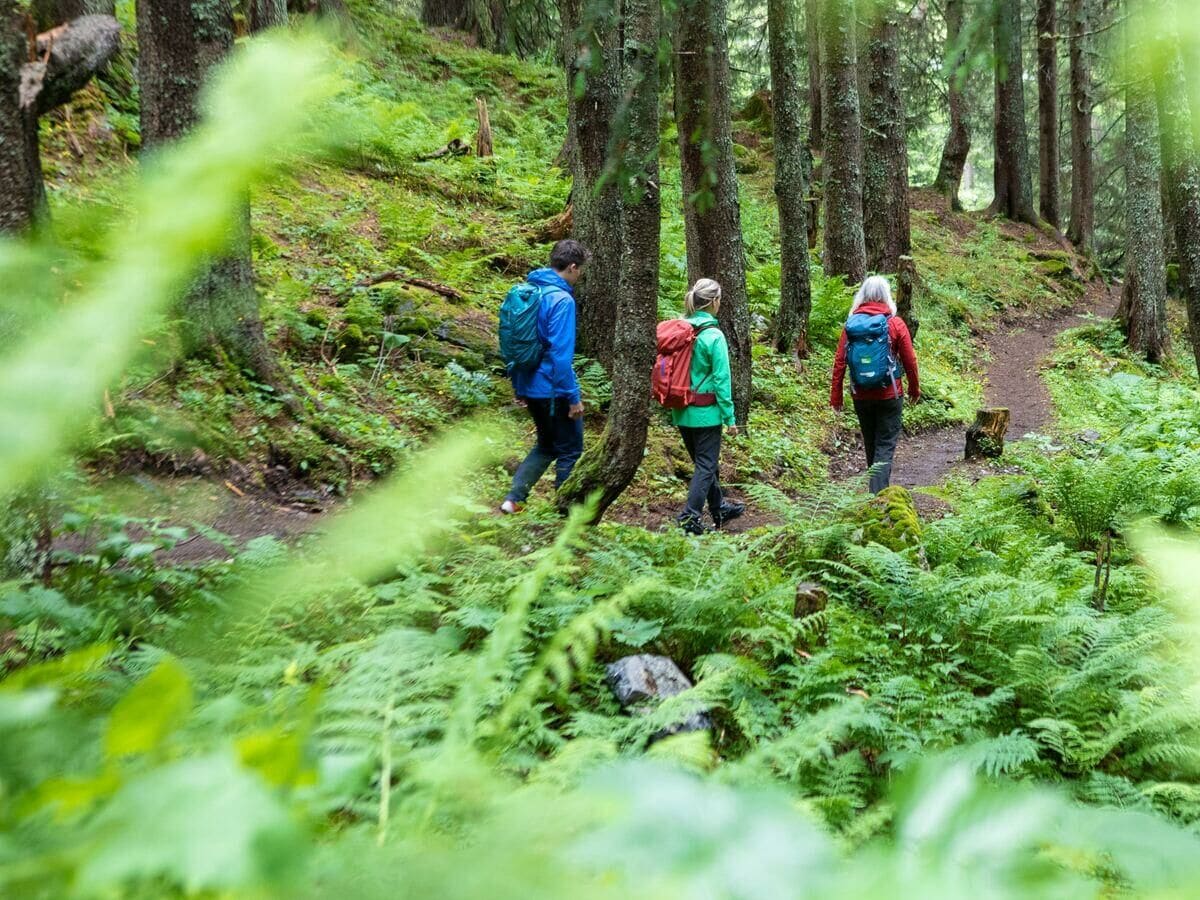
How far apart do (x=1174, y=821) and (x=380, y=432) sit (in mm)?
6121

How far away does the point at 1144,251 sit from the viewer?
15062mm

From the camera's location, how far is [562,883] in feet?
1.57

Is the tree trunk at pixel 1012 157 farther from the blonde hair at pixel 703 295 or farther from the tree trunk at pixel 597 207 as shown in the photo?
the blonde hair at pixel 703 295

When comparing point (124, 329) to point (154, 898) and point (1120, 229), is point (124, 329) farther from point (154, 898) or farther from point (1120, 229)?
point (1120, 229)

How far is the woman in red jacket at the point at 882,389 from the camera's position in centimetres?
750

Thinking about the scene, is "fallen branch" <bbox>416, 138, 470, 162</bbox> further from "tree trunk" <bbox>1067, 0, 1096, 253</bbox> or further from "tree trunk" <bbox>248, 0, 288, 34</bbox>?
"tree trunk" <bbox>1067, 0, 1096, 253</bbox>

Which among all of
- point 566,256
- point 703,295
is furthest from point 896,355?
point 566,256

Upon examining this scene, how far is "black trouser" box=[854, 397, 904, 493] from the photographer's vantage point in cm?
766

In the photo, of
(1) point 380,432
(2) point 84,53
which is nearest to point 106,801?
(1) point 380,432

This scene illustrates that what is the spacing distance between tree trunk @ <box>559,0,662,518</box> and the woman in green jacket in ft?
3.62

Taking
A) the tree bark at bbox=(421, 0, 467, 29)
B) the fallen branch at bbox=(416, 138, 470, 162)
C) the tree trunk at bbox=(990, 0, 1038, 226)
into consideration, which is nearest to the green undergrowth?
the fallen branch at bbox=(416, 138, 470, 162)

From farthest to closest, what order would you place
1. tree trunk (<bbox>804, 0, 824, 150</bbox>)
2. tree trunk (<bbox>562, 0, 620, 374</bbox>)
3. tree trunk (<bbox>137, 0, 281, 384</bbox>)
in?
tree trunk (<bbox>804, 0, 824, 150</bbox>) < tree trunk (<bbox>562, 0, 620, 374</bbox>) < tree trunk (<bbox>137, 0, 281, 384</bbox>)

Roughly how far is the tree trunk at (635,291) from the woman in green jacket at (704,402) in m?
1.10

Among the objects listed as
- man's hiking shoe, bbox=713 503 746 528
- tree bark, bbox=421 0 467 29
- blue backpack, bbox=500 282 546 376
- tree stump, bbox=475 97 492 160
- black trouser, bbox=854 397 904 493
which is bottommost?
man's hiking shoe, bbox=713 503 746 528
